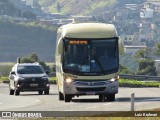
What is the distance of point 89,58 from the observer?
27578mm

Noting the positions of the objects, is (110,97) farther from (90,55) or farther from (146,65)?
(146,65)

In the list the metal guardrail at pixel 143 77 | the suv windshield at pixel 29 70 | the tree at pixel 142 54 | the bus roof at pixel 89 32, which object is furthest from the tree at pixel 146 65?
the bus roof at pixel 89 32

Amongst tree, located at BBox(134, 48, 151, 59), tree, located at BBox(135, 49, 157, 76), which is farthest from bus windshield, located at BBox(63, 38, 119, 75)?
tree, located at BBox(134, 48, 151, 59)

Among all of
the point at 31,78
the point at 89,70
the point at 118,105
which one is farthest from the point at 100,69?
the point at 31,78

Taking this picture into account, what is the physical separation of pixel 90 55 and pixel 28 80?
6825 millimetres

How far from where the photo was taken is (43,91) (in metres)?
35.8

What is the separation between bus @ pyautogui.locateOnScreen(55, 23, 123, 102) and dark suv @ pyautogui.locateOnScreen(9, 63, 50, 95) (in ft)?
19.4

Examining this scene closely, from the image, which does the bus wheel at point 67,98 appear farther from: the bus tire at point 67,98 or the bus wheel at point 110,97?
the bus wheel at point 110,97

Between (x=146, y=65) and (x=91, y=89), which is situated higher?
(x=91, y=89)

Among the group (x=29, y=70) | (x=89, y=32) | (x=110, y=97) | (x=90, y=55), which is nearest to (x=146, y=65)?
(x=29, y=70)

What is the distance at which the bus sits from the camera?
27203 millimetres

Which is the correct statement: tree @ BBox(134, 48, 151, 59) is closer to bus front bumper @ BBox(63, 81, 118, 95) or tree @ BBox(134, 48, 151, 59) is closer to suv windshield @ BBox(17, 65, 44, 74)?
suv windshield @ BBox(17, 65, 44, 74)

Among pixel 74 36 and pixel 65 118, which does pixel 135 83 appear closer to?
pixel 74 36

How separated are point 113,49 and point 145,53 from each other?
83.7m
